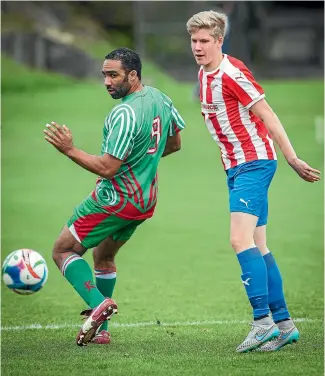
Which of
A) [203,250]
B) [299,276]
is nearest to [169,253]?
[203,250]

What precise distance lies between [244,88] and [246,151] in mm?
478

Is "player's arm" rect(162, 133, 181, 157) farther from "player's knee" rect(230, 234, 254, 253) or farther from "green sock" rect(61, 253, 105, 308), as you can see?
"green sock" rect(61, 253, 105, 308)

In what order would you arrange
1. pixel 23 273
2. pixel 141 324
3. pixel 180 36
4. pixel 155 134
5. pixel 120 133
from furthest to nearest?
pixel 180 36 → pixel 141 324 → pixel 23 273 → pixel 155 134 → pixel 120 133

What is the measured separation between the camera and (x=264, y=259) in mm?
8203

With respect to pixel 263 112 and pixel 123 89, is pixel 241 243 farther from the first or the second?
pixel 123 89

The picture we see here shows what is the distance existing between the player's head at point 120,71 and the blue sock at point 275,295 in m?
1.72

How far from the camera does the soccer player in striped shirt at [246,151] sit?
25.6 feet

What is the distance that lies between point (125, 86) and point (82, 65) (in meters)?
31.5

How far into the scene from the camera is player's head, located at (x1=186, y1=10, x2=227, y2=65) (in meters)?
7.91

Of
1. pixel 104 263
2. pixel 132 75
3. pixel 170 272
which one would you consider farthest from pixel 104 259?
pixel 170 272

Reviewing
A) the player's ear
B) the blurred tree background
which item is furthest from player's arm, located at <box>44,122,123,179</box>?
the blurred tree background

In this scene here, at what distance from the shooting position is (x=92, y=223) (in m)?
7.97

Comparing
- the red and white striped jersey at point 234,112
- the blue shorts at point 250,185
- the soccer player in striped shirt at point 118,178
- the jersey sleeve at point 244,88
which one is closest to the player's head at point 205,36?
the red and white striped jersey at point 234,112

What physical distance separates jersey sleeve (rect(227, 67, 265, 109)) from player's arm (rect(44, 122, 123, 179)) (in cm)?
100
